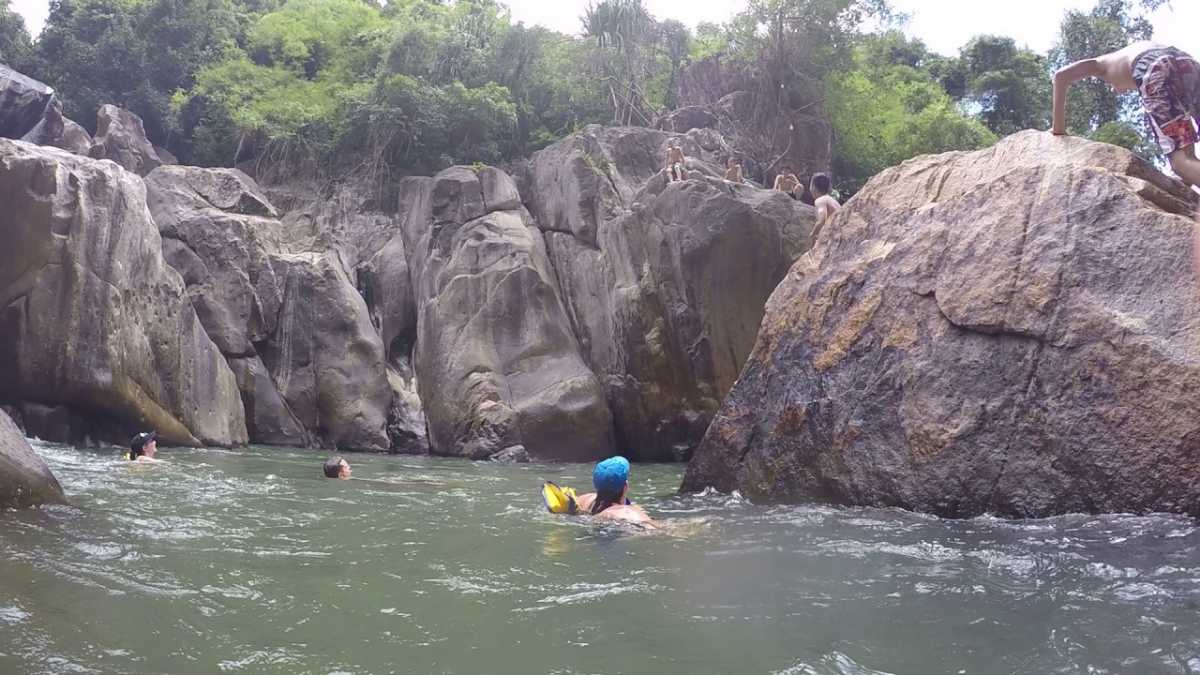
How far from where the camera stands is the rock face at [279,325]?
16.5 m

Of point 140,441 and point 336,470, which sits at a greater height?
point 140,441

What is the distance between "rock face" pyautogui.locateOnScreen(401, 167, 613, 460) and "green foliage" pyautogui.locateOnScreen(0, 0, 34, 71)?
593 inches

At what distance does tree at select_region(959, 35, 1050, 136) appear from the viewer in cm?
3006

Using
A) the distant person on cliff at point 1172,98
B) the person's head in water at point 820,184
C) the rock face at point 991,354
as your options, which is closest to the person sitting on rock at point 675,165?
the person's head in water at point 820,184

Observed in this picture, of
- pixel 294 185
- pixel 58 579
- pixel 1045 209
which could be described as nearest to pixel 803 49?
pixel 294 185

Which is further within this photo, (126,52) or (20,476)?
(126,52)

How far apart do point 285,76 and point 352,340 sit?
38.9 ft

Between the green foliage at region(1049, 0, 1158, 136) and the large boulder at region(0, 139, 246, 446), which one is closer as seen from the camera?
the large boulder at region(0, 139, 246, 446)

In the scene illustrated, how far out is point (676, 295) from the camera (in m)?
15.7

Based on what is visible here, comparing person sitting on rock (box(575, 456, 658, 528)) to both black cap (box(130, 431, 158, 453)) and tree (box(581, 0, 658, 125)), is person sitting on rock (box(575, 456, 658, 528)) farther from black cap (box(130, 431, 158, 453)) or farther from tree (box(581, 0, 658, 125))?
tree (box(581, 0, 658, 125))

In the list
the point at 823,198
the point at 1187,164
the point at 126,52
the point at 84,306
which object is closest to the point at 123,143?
the point at 126,52

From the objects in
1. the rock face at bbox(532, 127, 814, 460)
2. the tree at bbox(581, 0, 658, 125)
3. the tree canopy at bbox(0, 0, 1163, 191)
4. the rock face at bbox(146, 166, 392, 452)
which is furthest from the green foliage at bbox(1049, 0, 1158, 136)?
the rock face at bbox(146, 166, 392, 452)

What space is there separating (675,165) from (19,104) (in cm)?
1458

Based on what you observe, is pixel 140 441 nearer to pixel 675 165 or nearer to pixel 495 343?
→ pixel 495 343
